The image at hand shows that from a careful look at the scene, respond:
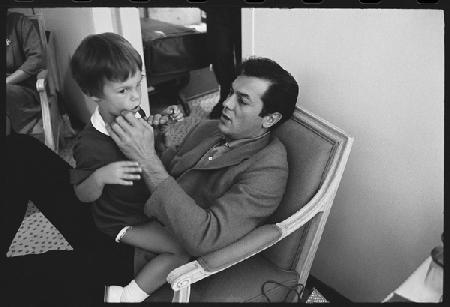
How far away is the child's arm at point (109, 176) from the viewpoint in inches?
49.8

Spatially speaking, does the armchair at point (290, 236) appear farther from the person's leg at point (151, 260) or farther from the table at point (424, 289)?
the table at point (424, 289)

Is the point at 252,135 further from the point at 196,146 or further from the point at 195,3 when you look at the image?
the point at 195,3

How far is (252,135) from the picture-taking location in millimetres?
1475

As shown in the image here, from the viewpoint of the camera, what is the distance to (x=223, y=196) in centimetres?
128

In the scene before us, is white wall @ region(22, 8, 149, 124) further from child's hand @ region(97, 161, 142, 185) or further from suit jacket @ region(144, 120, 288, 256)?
child's hand @ region(97, 161, 142, 185)

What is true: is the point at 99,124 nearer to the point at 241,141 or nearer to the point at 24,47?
the point at 241,141

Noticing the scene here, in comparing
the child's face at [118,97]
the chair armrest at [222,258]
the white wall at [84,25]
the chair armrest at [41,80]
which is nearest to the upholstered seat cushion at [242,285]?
the chair armrest at [222,258]

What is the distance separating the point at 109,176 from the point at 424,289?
2.95 ft

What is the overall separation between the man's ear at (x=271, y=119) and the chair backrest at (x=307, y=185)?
0.09 metres

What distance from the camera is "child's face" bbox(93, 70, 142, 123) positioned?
4.39ft

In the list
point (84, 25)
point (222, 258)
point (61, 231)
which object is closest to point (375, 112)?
point (222, 258)

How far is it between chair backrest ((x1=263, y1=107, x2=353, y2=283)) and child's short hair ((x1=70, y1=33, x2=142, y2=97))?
1.96 feet

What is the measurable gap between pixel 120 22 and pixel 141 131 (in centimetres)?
174

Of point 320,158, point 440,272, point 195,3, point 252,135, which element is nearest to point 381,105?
point 320,158
